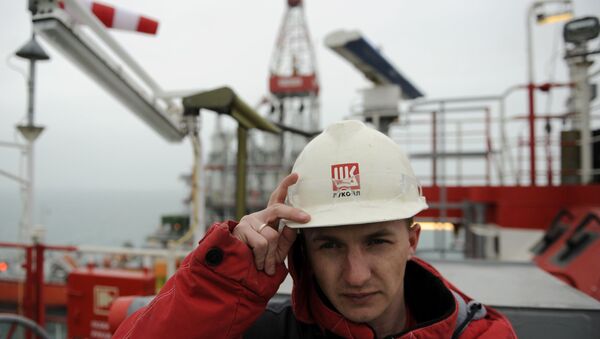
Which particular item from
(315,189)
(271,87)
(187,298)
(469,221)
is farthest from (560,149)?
(271,87)

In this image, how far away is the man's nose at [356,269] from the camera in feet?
4.55

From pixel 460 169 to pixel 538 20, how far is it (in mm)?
2642

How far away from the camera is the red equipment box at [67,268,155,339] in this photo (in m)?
4.45

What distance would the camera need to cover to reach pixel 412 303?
1.78 meters

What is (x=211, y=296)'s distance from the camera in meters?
1.29

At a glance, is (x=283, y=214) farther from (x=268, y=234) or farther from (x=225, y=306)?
(x=225, y=306)

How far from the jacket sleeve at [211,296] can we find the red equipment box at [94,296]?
345cm

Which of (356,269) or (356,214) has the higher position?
(356,214)

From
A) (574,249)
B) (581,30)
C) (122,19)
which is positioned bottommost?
(574,249)

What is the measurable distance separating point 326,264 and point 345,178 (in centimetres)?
33

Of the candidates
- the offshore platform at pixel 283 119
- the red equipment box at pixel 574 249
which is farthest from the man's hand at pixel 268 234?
the offshore platform at pixel 283 119

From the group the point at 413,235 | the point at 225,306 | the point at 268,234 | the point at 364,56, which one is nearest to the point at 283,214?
the point at 268,234

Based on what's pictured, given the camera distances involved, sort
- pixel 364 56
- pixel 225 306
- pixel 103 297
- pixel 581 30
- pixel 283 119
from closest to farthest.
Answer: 1. pixel 225 306
2. pixel 103 297
3. pixel 581 30
4. pixel 364 56
5. pixel 283 119

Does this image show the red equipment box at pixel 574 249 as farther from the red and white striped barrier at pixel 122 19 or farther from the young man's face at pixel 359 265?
the red and white striped barrier at pixel 122 19
